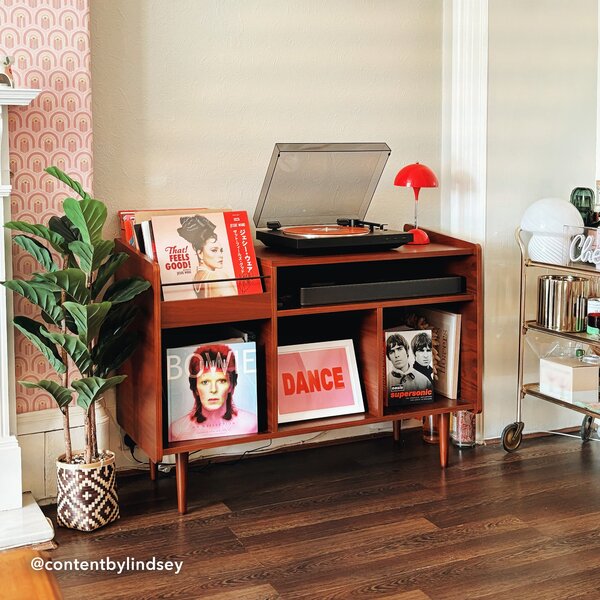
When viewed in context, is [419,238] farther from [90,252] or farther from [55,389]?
[55,389]

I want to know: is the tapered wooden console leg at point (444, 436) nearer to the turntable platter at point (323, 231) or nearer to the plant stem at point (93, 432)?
the turntable platter at point (323, 231)

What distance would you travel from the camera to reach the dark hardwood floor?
88.1 inches

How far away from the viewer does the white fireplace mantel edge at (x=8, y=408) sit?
2.53 metres

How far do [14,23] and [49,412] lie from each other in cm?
123

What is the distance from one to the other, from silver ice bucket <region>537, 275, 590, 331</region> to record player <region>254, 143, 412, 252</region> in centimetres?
A: 64

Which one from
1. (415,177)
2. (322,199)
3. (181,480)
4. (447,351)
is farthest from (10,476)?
(415,177)

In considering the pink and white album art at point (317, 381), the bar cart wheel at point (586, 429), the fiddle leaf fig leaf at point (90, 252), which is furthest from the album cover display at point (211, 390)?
the bar cart wheel at point (586, 429)

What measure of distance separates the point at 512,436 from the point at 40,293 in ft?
6.05

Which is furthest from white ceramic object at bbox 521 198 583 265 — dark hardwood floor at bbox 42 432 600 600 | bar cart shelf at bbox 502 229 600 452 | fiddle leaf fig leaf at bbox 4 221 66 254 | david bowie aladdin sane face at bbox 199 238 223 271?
fiddle leaf fig leaf at bbox 4 221 66 254

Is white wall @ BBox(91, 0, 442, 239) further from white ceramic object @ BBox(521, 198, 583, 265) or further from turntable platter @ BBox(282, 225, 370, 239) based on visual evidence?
white ceramic object @ BBox(521, 198, 583, 265)

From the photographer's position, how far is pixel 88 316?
96.1 inches

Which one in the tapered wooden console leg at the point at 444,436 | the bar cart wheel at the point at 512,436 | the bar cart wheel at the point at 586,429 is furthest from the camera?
the bar cart wheel at the point at 586,429

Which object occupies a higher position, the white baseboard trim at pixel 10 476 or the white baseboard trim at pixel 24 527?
the white baseboard trim at pixel 10 476

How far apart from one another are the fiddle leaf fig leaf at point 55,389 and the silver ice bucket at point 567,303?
177cm
